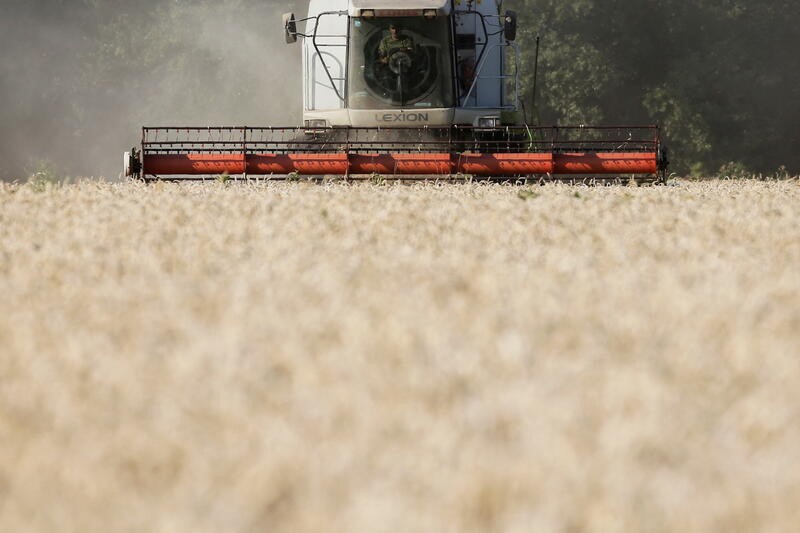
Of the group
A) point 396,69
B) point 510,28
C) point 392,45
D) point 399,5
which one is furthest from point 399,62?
point 510,28

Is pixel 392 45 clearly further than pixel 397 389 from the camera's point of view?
Yes

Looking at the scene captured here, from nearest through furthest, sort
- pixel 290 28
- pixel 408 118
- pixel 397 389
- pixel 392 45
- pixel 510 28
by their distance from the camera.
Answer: pixel 397 389, pixel 510 28, pixel 408 118, pixel 392 45, pixel 290 28

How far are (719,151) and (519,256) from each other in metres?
30.8

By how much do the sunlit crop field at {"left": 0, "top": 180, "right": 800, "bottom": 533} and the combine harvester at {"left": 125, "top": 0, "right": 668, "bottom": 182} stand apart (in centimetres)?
829

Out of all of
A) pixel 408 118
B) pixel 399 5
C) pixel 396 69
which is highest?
pixel 399 5

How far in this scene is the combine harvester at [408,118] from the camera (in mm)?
14875

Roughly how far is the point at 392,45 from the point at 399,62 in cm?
23

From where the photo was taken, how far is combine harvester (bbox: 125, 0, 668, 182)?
586 inches

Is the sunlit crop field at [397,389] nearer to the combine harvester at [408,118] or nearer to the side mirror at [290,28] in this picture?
the combine harvester at [408,118]

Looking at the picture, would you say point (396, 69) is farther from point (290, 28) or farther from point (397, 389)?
point (397, 389)

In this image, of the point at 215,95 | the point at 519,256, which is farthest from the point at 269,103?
the point at 519,256

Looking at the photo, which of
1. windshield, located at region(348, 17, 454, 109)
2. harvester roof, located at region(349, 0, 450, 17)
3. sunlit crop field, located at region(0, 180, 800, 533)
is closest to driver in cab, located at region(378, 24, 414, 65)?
windshield, located at region(348, 17, 454, 109)

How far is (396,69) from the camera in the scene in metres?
16.4

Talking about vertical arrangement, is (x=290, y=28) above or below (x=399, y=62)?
above
